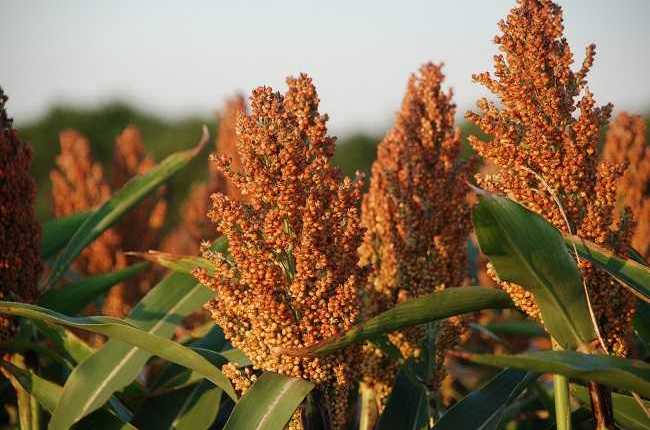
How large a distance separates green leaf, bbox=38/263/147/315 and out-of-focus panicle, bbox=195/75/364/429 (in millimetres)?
1227

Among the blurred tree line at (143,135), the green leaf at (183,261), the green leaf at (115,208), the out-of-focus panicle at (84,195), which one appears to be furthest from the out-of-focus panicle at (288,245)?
the blurred tree line at (143,135)

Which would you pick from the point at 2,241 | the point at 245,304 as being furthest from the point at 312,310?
the point at 2,241

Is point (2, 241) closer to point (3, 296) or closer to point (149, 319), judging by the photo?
point (3, 296)

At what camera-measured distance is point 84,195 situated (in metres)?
5.91

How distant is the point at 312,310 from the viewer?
7.49 feet

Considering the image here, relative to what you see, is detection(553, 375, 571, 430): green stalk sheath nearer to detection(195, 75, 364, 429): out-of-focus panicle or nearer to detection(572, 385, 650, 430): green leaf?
detection(572, 385, 650, 430): green leaf

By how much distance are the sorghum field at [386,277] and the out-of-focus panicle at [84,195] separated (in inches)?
86.2

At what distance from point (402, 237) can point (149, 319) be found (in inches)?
36.8

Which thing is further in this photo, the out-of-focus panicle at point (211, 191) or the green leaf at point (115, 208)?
the out-of-focus panicle at point (211, 191)

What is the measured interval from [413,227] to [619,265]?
953 mm

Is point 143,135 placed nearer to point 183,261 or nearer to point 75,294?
point 75,294

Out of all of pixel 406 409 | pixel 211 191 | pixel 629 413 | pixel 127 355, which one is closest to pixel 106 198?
pixel 211 191

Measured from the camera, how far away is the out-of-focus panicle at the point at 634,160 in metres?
4.95

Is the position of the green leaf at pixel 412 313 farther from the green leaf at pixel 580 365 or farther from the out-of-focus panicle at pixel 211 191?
the out-of-focus panicle at pixel 211 191
